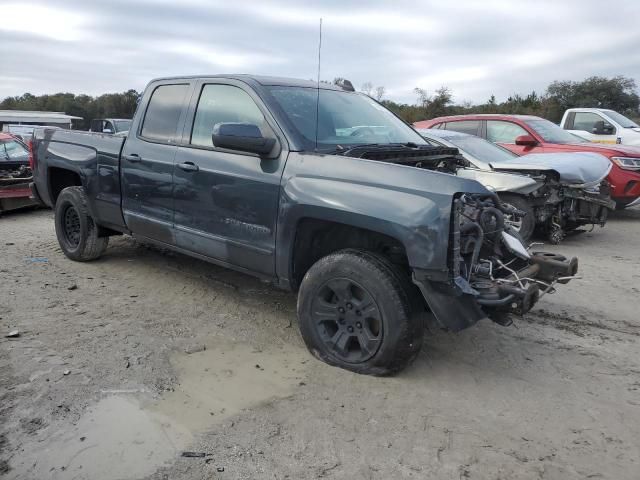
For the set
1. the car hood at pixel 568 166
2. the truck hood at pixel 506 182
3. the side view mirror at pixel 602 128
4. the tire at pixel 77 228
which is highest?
the side view mirror at pixel 602 128

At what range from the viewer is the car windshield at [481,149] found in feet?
24.4

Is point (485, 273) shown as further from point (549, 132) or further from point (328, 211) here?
point (549, 132)

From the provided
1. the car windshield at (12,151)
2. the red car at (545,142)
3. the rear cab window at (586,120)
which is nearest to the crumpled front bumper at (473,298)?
the red car at (545,142)

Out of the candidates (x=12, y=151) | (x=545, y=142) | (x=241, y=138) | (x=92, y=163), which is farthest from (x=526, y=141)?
(x=12, y=151)

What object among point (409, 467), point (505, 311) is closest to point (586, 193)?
point (505, 311)

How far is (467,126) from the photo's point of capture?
30.9 ft

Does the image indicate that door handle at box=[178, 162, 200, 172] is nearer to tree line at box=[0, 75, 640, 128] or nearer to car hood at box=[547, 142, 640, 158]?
car hood at box=[547, 142, 640, 158]

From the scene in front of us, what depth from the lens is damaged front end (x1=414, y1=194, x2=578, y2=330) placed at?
10.4 ft

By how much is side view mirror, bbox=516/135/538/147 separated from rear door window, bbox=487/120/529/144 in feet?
1.19

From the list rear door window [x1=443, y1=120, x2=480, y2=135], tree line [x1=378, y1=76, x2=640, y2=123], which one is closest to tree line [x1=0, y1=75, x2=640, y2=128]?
tree line [x1=378, y1=76, x2=640, y2=123]

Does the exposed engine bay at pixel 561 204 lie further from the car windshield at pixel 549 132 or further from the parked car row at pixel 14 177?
the parked car row at pixel 14 177

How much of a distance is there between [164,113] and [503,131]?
248 inches

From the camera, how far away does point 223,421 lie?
2994 mm

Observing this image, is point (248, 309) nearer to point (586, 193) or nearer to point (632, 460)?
point (632, 460)
